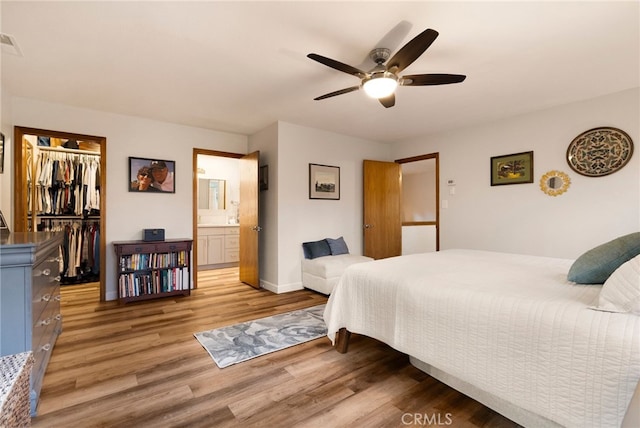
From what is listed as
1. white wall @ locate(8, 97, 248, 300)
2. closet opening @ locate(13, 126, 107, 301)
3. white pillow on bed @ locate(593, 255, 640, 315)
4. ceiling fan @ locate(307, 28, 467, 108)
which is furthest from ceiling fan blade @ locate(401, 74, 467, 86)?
closet opening @ locate(13, 126, 107, 301)

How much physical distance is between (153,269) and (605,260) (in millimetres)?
4381

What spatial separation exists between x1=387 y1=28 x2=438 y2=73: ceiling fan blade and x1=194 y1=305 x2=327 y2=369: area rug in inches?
90.7

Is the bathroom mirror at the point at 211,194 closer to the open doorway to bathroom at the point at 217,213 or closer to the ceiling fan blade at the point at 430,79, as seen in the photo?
the open doorway to bathroom at the point at 217,213

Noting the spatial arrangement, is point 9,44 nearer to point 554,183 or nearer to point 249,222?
point 249,222

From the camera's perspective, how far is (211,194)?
654 cm

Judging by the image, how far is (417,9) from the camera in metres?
1.81

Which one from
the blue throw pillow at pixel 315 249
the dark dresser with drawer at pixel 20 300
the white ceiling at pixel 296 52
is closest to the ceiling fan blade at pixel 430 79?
the white ceiling at pixel 296 52

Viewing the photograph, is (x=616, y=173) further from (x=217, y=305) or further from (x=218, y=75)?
(x=217, y=305)

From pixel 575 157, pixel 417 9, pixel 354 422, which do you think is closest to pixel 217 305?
pixel 354 422

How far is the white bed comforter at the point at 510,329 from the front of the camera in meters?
1.15

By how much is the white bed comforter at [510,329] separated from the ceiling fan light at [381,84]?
1.36m

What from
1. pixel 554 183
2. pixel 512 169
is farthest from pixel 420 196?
pixel 554 183

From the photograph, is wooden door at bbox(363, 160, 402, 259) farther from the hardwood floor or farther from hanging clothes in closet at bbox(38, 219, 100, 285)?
hanging clothes in closet at bbox(38, 219, 100, 285)

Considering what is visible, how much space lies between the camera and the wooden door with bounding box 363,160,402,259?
5047 millimetres
